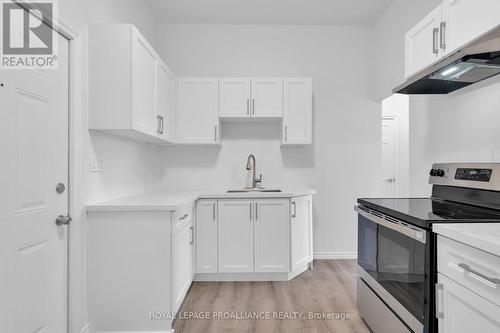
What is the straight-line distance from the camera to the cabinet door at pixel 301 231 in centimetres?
304

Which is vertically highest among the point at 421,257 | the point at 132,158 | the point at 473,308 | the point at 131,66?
the point at 131,66

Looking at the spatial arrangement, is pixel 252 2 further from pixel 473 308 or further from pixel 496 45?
pixel 473 308

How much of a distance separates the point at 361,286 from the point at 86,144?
2.23 m

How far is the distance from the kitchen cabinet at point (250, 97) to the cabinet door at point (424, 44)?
4.68 ft

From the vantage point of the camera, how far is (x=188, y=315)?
2367 millimetres

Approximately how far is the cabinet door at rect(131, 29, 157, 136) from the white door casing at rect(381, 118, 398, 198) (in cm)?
344

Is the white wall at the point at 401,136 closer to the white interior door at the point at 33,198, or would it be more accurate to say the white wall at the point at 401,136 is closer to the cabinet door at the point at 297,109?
the cabinet door at the point at 297,109

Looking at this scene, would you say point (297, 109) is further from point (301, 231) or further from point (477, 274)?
point (477, 274)

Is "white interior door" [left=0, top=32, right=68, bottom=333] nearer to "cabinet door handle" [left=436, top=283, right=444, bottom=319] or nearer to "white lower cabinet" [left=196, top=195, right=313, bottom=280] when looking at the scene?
"white lower cabinet" [left=196, top=195, right=313, bottom=280]

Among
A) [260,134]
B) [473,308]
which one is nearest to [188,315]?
[473,308]

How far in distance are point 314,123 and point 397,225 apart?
236 centimetres

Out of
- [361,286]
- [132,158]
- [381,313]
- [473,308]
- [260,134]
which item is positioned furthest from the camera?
[260,134]

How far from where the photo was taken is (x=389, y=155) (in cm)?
452

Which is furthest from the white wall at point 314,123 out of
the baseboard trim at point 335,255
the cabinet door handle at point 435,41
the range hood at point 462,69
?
the cabinet door handle at point 435,41
